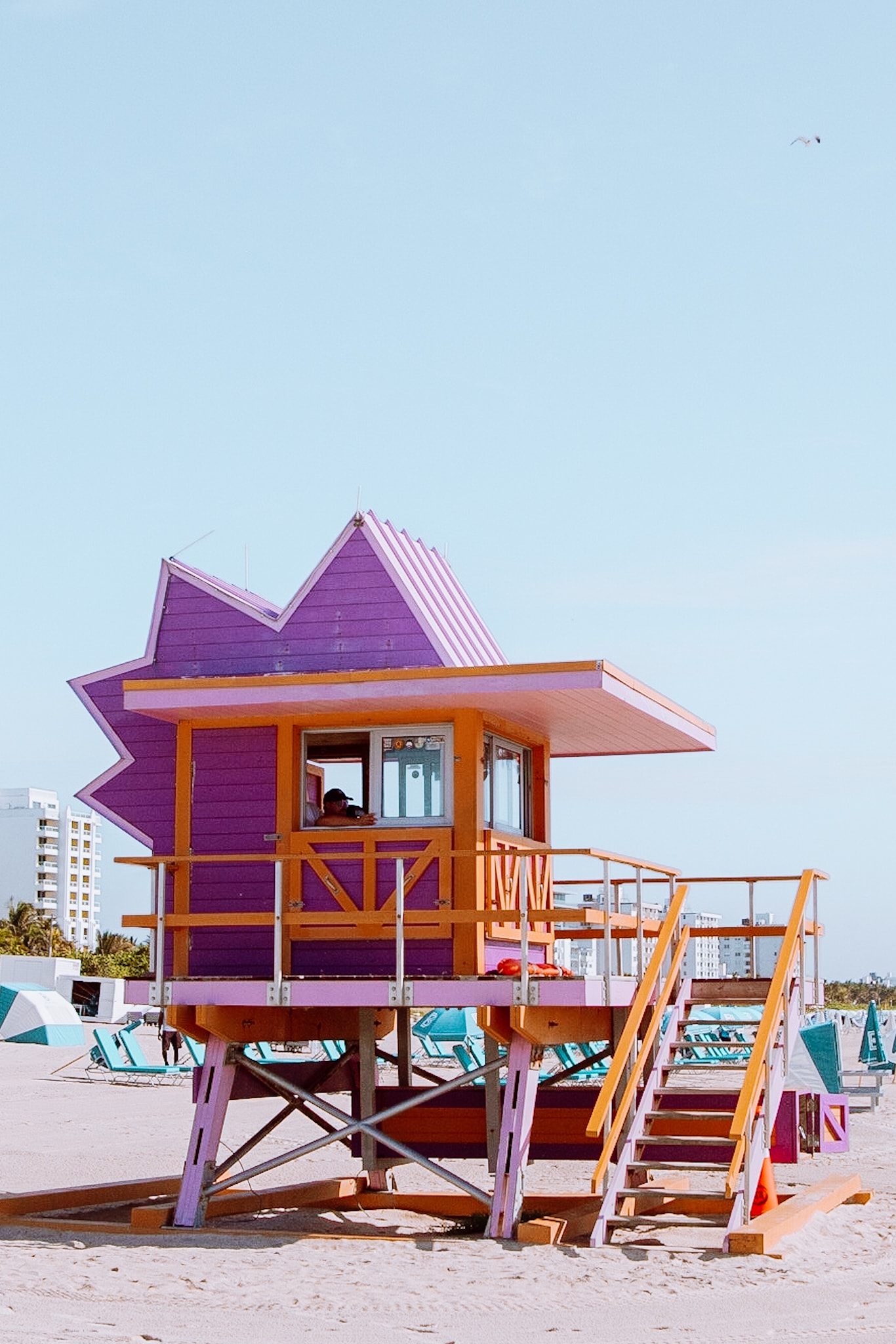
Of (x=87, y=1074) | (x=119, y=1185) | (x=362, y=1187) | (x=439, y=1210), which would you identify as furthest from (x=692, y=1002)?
(x=87, y=1074)

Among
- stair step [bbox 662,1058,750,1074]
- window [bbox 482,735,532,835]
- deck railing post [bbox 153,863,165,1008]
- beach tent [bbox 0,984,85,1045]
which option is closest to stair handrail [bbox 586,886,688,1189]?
stair step [bbox 662,1058,750,1074]

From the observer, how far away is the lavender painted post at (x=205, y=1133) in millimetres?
14945

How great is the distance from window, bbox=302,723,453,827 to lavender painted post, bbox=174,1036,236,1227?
2.29 m

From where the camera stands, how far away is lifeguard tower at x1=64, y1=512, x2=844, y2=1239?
14.4m

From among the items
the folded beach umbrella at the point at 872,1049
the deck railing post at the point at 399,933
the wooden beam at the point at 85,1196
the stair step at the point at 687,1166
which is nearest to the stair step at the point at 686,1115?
the stair step at the point at 687,1166

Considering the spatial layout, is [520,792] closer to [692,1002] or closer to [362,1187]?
[692,1002]

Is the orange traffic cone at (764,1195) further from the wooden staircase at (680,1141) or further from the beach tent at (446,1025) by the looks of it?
the beach tent at (446,1025)

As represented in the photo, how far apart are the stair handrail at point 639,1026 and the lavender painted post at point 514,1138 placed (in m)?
0.60

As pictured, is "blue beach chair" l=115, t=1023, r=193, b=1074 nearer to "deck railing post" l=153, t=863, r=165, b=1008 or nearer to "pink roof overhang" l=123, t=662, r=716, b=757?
"deck railing post" l=153, t=863, r=165, b=1008

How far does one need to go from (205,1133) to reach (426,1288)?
384cm

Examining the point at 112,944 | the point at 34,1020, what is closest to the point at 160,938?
the point at 34,1020

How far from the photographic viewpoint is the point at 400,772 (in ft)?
50.5

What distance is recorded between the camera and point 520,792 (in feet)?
54.9

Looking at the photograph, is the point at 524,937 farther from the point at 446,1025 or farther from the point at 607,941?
the point at 446,1025
